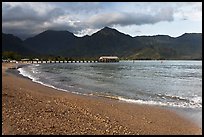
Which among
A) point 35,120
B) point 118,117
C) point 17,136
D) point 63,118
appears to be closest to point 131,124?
point 118,117

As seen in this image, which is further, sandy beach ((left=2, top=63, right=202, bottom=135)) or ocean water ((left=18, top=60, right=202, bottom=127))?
ocean water ((left=18, top=60, right=202, bottom=127))

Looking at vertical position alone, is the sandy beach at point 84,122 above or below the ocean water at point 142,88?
above

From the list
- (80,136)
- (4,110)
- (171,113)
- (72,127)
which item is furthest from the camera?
(171,113)

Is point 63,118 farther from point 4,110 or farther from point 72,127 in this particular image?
point 4,110

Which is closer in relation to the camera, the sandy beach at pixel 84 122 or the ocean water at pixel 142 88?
the sandy beach at pixel 84 122

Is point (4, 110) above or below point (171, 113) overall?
above

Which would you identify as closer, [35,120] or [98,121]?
[35,120]

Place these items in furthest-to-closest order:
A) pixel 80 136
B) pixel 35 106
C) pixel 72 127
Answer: pixel 35 106 → pixel 72 127 → pixel 80 136

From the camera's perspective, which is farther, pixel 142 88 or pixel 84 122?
pixel 142 88

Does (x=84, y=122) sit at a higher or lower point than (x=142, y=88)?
higher

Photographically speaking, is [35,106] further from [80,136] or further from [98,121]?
[80,136]

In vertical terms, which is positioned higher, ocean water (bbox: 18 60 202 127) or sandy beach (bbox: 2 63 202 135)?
sandy beach (bbox: 2 63 202 135)

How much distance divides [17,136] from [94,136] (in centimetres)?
260

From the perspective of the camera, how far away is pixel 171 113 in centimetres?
1705
